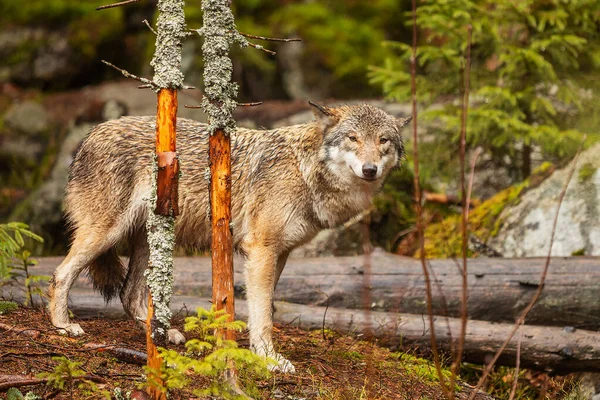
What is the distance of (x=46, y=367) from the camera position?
13.7 ft

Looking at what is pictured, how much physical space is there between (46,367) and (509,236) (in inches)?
226

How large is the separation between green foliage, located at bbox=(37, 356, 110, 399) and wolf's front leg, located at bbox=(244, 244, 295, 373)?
1504mm

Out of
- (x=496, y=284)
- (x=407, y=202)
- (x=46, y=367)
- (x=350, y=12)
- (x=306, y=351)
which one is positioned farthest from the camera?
(x=350, y=12)

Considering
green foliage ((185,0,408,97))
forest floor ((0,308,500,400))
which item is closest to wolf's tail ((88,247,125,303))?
forest floor ((0,308,500,400))

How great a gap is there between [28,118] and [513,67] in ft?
28.5

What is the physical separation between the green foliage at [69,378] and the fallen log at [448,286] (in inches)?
114

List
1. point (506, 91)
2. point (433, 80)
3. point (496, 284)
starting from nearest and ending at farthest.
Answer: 1. point (496, 284)
2. point (506, 91)
3. point (433, 80)

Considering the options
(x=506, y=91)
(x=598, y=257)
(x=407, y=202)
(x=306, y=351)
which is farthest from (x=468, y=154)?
(x=306, y=351)

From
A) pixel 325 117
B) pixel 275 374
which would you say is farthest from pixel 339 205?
pixel 275 374

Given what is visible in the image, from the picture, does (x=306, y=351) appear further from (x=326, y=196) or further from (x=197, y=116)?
(x=197, y=116)

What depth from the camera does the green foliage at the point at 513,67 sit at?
802 centimetres

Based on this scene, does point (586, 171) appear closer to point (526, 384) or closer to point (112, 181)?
point (526, 384)

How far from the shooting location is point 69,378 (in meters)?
3.64

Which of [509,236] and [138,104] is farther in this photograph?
[138,104]
